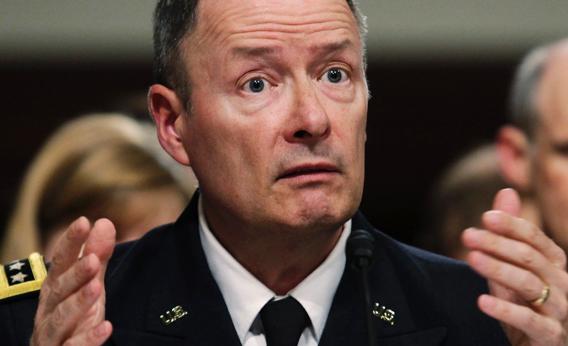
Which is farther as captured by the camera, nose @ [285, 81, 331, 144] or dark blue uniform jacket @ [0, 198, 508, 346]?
dark blue uniform jacket @ [0, 198, 508, 346]

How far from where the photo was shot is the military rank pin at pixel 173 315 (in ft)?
11.2

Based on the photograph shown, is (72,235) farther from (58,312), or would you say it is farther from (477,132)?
(477,132)

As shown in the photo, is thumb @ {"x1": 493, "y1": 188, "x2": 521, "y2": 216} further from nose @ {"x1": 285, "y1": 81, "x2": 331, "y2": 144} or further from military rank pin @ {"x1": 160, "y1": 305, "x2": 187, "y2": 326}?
military rank pin @ {"x1": 160, "y1": 305, "x2": 187, "y2": 326}

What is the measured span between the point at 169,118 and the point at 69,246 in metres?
0.63

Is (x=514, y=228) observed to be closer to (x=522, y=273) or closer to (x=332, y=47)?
(x=522, y=273)

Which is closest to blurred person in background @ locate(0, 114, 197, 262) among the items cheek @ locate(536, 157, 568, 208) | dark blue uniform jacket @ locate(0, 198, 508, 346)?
dark blue uniform jacket @ locate(0, 198, 508, 346)

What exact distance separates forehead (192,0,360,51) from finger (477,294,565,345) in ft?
2.54

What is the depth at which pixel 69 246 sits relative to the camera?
10.0 feet

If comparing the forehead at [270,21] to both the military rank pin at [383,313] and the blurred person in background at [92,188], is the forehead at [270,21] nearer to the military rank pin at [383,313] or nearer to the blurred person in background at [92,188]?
the military rank pin at [383,313]

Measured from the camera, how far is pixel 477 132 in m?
7.43

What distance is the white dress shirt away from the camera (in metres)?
3.39

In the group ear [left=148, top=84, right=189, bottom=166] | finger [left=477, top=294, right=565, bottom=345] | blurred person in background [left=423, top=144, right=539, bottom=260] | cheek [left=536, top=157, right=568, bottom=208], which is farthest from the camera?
blurred person in background [left=423, top=144, right=539, bottom=260]

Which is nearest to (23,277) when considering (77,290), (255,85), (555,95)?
(77,290)

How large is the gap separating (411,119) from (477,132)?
1.22ft
